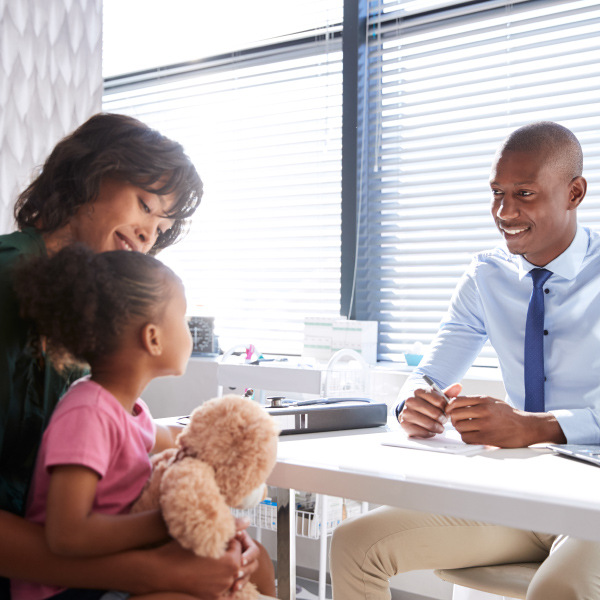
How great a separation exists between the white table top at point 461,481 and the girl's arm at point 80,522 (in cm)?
29

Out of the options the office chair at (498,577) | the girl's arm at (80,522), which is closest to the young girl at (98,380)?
the girl's arm at (80,522)

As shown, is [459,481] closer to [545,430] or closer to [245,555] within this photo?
[245,555]

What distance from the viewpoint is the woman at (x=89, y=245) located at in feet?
2.91

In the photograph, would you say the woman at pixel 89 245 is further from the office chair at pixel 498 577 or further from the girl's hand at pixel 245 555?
the office chair at pixel 498 577

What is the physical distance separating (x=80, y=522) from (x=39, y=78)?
1.51 meters

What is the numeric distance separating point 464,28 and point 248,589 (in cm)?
263

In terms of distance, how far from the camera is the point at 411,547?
Answer: 152 centimetres

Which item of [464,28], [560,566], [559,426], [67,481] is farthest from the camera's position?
[464,28]

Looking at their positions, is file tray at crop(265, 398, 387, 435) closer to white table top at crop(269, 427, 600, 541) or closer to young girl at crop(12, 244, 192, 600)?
white table top at crop(269, 427, 600, 541)

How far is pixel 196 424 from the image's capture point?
96cm

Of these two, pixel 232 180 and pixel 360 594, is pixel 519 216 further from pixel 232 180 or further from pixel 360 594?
pixel 232 180

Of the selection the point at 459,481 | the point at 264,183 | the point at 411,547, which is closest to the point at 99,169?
the point at 459,481

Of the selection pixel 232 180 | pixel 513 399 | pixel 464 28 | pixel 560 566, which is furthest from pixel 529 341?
pixel 232 180

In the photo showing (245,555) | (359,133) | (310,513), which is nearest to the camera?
(245,555)
